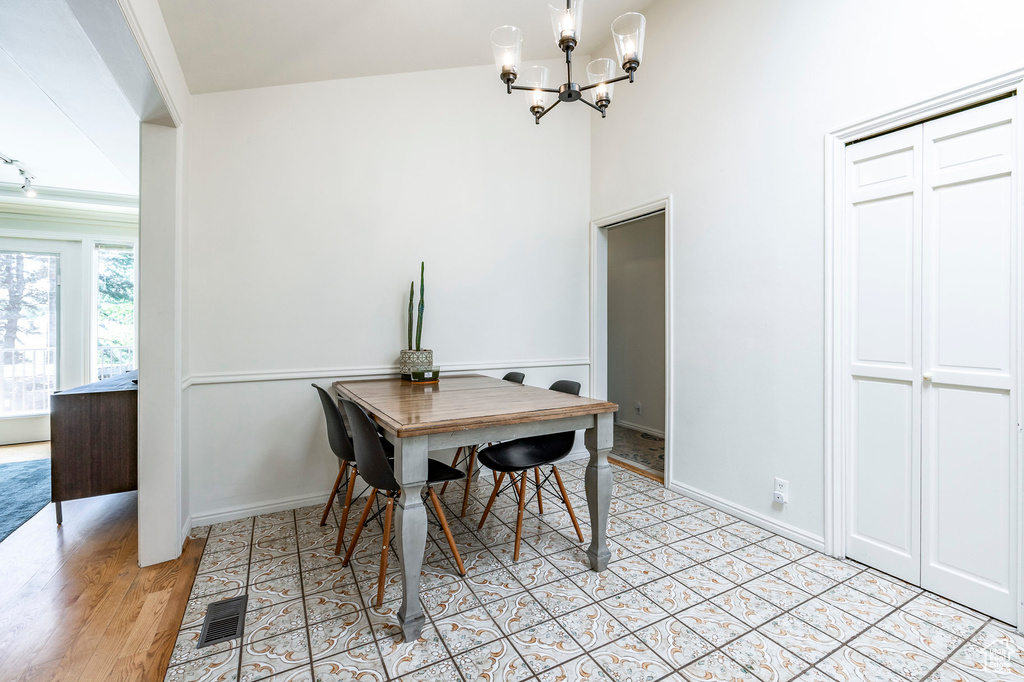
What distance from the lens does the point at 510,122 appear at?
3.57m

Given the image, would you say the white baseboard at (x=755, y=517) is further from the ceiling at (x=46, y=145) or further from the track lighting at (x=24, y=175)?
the track lighting at (x=24, y=175)

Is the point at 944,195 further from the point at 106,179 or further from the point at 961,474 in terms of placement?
the point at 106,179

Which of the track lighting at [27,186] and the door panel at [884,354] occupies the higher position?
the track lighting at [27,186]

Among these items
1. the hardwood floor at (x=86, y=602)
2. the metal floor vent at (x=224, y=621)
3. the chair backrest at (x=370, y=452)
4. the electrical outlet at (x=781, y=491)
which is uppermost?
the chair backrest at (x=370, y=452)

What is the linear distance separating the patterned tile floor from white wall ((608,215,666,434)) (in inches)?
97.5

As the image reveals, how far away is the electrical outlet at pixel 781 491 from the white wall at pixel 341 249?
70.4 inches

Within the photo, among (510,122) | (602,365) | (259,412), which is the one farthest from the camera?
(602,365)

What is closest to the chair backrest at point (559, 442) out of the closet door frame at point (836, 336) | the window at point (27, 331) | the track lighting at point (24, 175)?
the closet door frame at point (836, 336)

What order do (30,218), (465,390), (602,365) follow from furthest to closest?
1. (30,218)
2. (602,365)
3. (465,390)

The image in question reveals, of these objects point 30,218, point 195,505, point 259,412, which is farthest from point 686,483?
point 30,218

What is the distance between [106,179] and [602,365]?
485 cm

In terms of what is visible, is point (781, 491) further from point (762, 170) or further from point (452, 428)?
point (452, 428)

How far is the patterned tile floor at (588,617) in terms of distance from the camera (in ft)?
4.94

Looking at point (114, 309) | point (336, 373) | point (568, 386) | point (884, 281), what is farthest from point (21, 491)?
point (884, 281)
